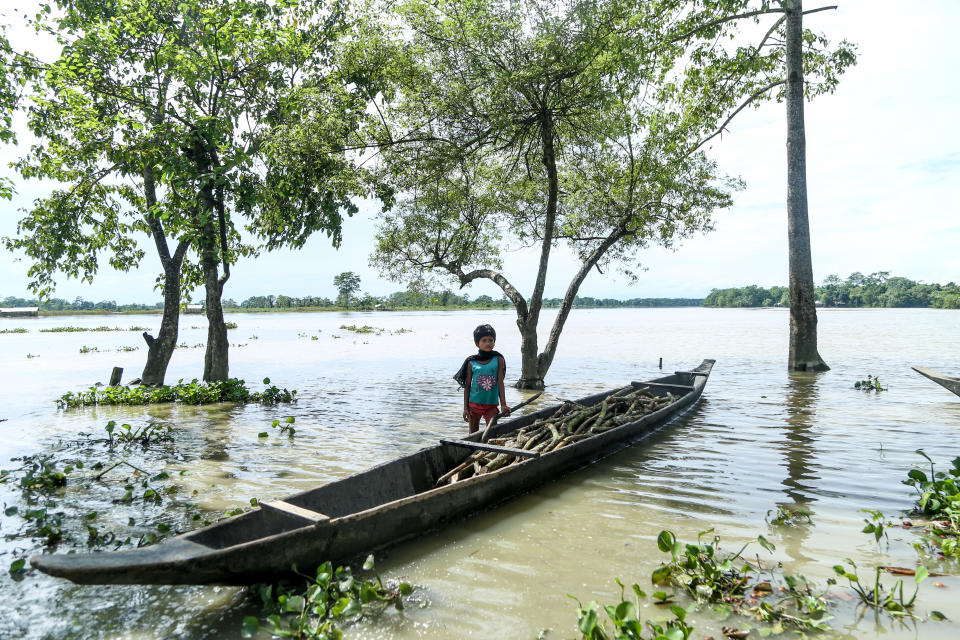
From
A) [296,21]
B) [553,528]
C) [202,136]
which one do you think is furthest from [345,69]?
[553,528]

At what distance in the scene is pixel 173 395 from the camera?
13.0 m

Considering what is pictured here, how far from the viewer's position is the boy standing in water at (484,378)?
23.3 ft

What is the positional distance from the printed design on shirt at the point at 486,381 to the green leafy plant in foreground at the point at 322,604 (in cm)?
358

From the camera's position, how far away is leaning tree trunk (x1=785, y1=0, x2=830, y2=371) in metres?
16.8

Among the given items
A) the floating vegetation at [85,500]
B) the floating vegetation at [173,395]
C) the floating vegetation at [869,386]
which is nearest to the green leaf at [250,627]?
the floating vegetation at [85,500]

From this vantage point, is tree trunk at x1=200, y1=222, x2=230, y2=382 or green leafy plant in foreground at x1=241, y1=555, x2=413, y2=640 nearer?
green leafy plant in foreground at x1=241, y1=555, x2=413, y2=640

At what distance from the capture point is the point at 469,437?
6.96 metres

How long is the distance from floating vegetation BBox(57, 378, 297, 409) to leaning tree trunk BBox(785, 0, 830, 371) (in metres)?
16.3

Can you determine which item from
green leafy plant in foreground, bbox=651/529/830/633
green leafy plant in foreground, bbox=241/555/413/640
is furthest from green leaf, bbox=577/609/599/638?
green leafy plant in foreground, bbox=241/555/413/640

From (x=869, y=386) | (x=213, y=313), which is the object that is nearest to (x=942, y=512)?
(x=869, y=386)

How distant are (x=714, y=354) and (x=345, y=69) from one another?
76.4 ft

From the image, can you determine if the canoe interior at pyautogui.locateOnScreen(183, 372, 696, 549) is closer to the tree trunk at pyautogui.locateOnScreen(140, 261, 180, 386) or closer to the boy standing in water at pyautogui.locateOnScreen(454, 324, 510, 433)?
the boy standing in water at pyautogui.locateOnScreen(454, 324, 510, 433)

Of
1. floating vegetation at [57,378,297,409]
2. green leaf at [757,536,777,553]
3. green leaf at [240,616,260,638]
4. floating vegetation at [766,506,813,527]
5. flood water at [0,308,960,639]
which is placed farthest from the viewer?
floating vegetation at [57,378,297,409]

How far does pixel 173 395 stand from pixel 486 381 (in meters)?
9.60
